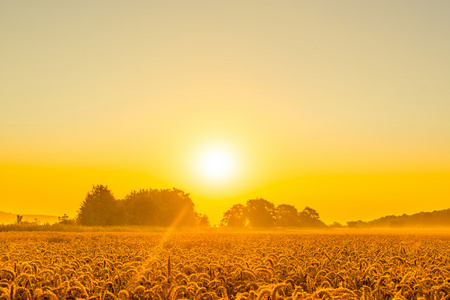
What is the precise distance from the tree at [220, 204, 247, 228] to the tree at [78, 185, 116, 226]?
3745 centimetres

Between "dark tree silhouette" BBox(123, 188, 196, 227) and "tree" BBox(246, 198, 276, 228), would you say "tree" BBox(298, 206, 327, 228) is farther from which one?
"dark tree silhouette" BBox(123, 188, 196, 227)

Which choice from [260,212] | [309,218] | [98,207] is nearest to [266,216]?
[260,212]

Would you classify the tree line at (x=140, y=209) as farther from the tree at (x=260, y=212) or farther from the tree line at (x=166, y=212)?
the tree at (x=260, y=212)

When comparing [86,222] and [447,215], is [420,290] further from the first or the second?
[447,215]

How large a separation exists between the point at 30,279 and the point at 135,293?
225 centimetres

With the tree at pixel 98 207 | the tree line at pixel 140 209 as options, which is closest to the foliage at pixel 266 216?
the tree line at pixel 140 209

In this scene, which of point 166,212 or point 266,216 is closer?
point 166,212

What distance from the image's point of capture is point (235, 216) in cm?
11356

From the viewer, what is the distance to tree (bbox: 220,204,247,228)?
111 metres

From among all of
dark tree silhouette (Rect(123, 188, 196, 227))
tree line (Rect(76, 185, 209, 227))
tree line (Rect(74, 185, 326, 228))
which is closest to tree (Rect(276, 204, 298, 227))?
tree line (Rect(74, 185, 326, 228))

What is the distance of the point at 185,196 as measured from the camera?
9325 centimetres

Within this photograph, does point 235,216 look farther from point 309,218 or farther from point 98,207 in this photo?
point 98,207

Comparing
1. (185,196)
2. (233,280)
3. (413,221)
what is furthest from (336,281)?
(413,221)

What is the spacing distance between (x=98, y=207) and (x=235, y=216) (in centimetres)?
4331
